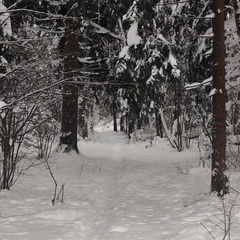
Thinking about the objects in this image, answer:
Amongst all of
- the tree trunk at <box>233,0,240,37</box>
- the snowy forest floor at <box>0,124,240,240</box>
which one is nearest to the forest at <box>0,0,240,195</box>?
the tree trunk at <box>233,0,240,37</box>

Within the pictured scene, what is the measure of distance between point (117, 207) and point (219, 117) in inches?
99.3

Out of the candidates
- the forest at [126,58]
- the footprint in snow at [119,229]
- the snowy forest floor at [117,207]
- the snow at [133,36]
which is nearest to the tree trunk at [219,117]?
the forest at [126,58]

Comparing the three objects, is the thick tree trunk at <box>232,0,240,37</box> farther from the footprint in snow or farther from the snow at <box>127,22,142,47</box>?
the footprint in snow

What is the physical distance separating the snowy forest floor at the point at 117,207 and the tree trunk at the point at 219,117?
339 millimetres

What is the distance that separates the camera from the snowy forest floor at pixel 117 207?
4.82m

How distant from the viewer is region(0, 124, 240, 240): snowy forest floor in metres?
4.82

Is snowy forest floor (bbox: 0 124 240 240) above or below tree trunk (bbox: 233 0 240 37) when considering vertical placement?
below

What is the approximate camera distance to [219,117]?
6523 mm

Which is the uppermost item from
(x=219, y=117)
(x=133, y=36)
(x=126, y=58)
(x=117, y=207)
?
(x=133, y=36)

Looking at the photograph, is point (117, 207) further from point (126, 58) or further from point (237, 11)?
point (237, 11)

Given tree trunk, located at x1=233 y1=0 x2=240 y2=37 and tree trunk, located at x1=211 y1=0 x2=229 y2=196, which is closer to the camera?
tree trunk, located at x1=211 y1=0 x2=229 y2=196

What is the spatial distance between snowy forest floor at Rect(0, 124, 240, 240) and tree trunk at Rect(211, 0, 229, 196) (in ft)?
1.11

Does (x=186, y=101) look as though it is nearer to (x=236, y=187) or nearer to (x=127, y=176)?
(x=127, y=176)

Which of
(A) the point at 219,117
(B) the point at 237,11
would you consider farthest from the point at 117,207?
(B) the point at 237,11
